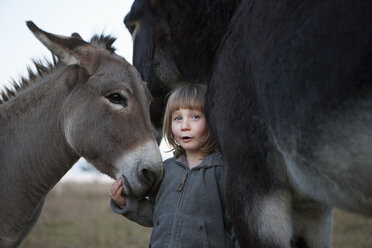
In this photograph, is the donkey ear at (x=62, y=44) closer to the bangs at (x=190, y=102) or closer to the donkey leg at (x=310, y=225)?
the bangs at (x=190, y=102)

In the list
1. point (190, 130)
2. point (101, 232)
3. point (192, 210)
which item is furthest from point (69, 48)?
point (101, 232)

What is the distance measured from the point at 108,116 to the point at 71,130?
0.32 meters

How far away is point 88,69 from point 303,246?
200 cm

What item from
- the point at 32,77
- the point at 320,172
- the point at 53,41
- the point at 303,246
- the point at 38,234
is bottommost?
the point at 38,234

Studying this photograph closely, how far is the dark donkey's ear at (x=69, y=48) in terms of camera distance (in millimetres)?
2461

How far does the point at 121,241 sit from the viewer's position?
7.12m

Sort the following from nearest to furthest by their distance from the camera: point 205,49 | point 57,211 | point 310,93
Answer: point 310,93
point 205,49
point 57,211

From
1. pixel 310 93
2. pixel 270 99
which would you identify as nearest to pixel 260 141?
pixel 270 99

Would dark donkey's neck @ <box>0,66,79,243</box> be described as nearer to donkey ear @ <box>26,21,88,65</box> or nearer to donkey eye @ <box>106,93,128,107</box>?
donkey ear @ <box>26,21,88,65</box>

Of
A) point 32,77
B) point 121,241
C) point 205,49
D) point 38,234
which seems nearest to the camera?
point 205,49

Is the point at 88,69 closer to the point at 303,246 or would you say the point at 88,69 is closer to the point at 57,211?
the point at 303,246

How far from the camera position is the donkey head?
2387 mm

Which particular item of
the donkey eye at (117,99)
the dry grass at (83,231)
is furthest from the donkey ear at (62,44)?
the dry grass at (83,231)

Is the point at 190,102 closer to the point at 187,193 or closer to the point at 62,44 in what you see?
the point at 187,193
